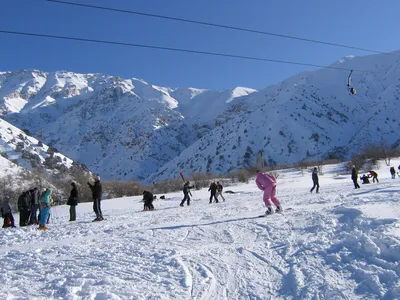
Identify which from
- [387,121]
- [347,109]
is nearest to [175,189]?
[387,121]

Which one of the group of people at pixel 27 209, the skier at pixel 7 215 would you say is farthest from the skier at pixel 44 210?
the skier at pixel 7 215

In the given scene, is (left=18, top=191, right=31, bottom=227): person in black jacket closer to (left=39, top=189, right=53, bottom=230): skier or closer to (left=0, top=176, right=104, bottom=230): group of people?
(left=0, top=176, right=104, bottom=230): group of people

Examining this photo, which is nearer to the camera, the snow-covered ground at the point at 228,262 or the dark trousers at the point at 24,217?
the snow-covered ground at the point at 228,262

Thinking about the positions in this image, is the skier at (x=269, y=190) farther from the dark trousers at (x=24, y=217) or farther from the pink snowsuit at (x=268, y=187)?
the dark trousers at (x=24, y=217)

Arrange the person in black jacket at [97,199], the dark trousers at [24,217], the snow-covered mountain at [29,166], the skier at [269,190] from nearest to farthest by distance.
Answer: the skier at [269,190] < the person in black jacket at [97,199] < the dark trousers at [24,217] < the snow-covered mountain at [29,166]

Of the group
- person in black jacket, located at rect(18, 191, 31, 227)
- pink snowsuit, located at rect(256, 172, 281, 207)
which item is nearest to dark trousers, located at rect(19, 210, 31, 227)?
person in black jacket, located at rect(18, 191, 31, 227)

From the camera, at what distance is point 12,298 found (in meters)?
4.98

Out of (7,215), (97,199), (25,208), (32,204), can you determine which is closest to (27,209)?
(25,208)

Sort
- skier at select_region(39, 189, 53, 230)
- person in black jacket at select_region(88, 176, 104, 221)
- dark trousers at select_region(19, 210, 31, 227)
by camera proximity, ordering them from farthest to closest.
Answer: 1. dark trousers at select_region(19, 210, 31, 227)
2. person in black jacket at select_region(88, 176, 104, 221)
3. skier at select_region(39, 189, 53, 230)

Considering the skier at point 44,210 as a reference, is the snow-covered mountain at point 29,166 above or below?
above

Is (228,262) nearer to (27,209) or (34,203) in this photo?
(34,203)

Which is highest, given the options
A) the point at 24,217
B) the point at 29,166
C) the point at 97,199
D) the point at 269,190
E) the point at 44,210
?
the point at 29,166

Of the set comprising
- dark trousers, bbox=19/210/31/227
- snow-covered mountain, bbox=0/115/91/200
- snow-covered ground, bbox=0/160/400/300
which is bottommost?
snow-covered ground, bbox=0/160/400/300

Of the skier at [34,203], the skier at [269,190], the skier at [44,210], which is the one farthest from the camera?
the skier at [34,203]
